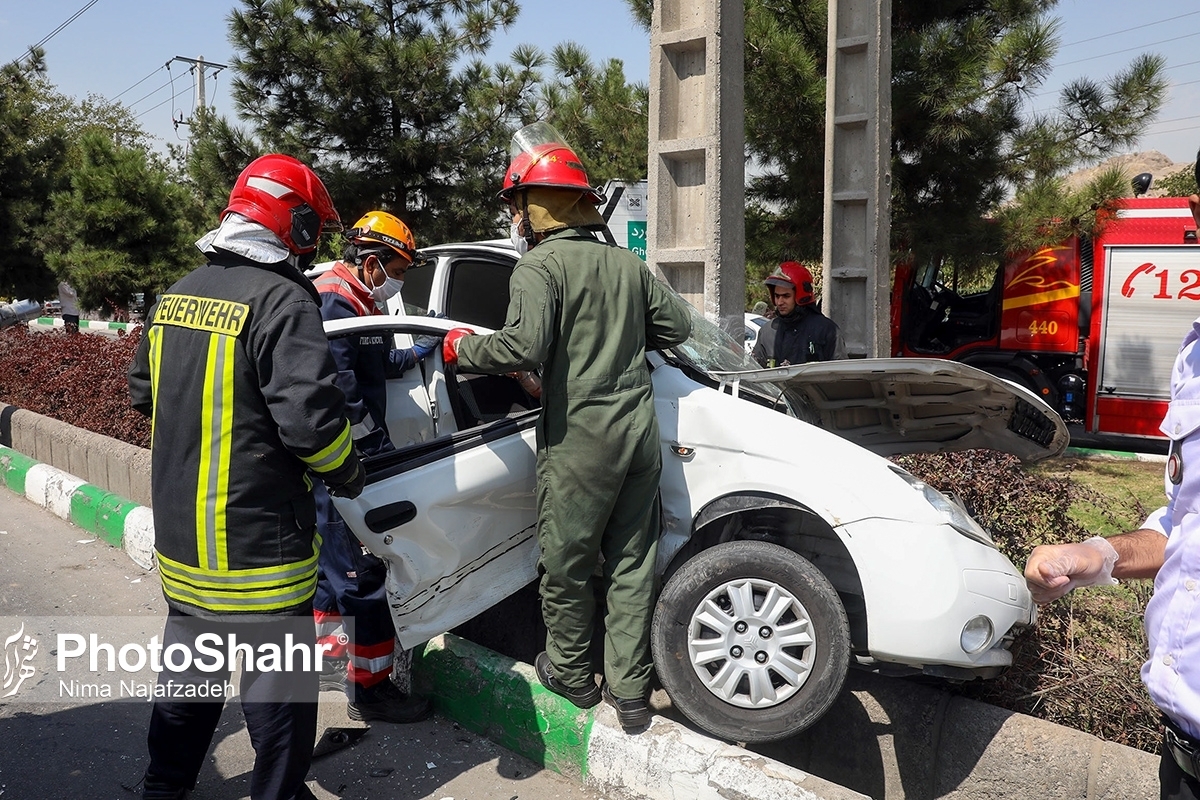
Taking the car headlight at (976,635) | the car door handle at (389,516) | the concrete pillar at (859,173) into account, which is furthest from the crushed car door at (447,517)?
the concrete pillar at (859,173)

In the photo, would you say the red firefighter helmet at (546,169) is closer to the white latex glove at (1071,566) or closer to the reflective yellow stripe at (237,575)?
the reflective yellow stripe at (237,575)

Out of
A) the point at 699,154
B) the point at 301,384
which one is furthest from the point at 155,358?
the point at 699,154

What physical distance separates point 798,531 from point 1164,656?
6.90 feet

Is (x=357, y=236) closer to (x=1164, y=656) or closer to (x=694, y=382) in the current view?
(x=694, y=382)

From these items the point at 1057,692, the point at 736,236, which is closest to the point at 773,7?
the point at 736,236

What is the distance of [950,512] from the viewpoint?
128 inches

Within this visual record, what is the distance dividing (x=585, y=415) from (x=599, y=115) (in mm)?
9663

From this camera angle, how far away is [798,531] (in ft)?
12.5

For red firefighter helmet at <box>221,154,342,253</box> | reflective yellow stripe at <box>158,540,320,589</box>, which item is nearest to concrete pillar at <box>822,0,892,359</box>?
red firefighter helmet at <box>221,154,342,253</box>

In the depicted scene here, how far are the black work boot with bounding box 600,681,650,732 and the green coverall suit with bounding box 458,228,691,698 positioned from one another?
0.03 m

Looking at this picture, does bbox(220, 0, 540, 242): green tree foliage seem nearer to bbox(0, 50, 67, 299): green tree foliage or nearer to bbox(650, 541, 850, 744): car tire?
bbox(0, 50, 67, 299): green tree foliage

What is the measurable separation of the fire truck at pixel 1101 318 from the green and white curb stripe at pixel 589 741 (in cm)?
751

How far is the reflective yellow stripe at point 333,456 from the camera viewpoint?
2.70 metres

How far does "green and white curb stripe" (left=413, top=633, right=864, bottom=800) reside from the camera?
293 cm
